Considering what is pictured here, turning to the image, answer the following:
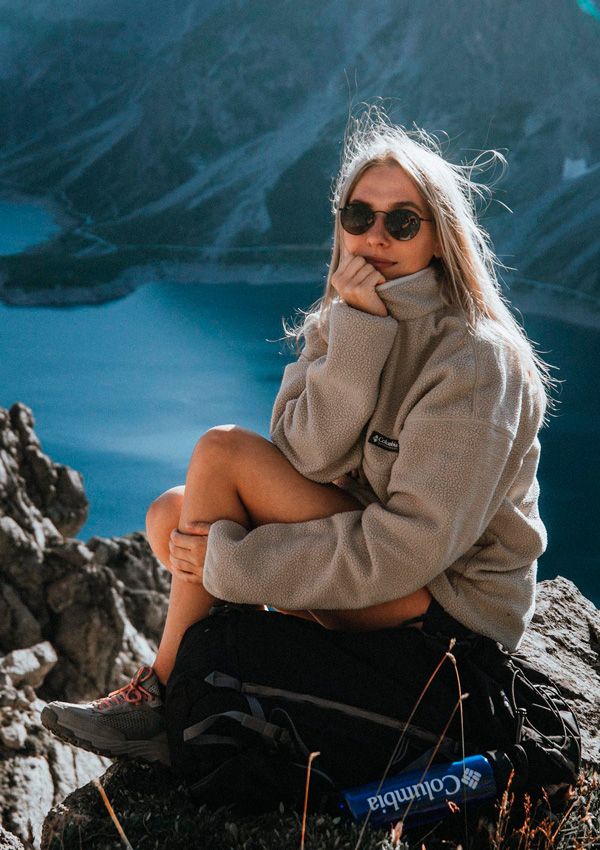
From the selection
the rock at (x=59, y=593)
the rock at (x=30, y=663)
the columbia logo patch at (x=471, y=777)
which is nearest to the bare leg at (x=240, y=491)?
the columbia logo patch at (x=471, y=777)

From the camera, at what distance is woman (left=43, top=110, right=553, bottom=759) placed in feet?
6.31

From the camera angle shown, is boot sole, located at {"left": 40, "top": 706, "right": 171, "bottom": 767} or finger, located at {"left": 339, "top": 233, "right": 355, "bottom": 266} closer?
boot sole, located at {"left": 40, "top": 706, "right": 171, "bottom": 767}

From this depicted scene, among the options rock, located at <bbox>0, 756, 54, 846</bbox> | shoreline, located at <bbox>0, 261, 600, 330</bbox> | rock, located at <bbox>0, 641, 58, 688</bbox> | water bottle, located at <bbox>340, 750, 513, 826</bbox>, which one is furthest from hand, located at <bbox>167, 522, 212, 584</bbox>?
shoreline, located at <bbox>0, 261, 600, 330</bbox>

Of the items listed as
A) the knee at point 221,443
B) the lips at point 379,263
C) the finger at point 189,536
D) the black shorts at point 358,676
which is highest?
the lips at point 379,263

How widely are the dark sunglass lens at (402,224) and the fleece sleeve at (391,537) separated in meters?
0.46

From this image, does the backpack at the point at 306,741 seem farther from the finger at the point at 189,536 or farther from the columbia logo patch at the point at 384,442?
the columbia logo patch at the point at 384,442

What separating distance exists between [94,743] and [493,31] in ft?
62.2

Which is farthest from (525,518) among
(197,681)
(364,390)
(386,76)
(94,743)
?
(386,76)

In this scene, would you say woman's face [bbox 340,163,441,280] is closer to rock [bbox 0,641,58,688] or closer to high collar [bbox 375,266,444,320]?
high collar [bbox 375,266,444,320]

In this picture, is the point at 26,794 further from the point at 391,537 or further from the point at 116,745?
the point at 391,537

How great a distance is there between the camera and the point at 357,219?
2.18m

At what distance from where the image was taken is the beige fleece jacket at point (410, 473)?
6.25 ft

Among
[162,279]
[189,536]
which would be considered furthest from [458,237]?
[162,279]

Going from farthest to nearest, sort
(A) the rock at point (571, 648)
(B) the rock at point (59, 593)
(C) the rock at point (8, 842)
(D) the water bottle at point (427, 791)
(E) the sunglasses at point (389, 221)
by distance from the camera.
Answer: (B) the rock at point (59, 593)
(A) the rock at point (571, 648)
(C) the rock at point (8, 842)
(E) the sunglasses at point (389, 221)
(D) the water bottle at point (427, 791)
